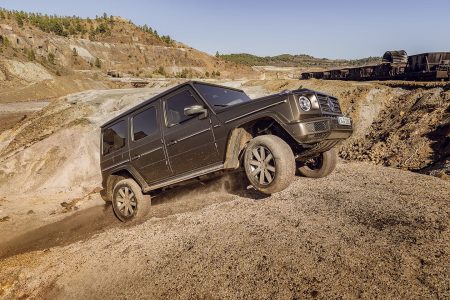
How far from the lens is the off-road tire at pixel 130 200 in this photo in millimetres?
5961

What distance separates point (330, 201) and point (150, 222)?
306 cm

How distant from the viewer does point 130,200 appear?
241 inches

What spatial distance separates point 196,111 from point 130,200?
95.8 inches

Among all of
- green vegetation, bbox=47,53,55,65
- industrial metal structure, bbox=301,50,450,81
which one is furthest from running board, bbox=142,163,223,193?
green vegetation, bbox=47,53,55,65

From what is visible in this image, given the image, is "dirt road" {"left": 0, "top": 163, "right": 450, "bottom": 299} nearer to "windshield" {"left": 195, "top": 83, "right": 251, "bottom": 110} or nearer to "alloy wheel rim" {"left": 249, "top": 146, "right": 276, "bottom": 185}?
"alloy wheel rim" {"left": 249, "top": 146, "right": 276, "bottom": 185}

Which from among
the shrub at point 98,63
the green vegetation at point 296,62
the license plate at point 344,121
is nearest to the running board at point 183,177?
the license plate at point 344,121

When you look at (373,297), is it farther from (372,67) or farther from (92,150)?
(372,67)

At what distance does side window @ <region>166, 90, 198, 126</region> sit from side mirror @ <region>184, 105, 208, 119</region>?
323 millimetres

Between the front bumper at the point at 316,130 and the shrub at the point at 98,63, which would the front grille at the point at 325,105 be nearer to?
the front bumper at the point at 316,130

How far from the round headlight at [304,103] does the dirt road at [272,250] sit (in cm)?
143

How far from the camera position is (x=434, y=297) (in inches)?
96.3

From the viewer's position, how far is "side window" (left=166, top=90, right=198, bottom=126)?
538 centimetres

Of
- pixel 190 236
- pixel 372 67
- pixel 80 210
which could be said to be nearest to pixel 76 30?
pixel 372 67

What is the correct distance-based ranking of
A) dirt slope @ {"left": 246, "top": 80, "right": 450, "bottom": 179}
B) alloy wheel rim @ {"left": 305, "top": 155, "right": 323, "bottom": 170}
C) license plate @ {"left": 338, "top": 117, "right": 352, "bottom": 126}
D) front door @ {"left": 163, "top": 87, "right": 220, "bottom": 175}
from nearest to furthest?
license plate @ {"left": 338, "top": 117, "right": 352, "bottom": 126} → front door @ {"left": 163, "top": 87, "right": 220, "bottom": 175} → alloy wheel rim @ {"left": 305, "top": 155, "right": 323, "bottom": 170} → dirt slope @ {"left": 246, "top": 80, "right": 450, "bottom": 179}
